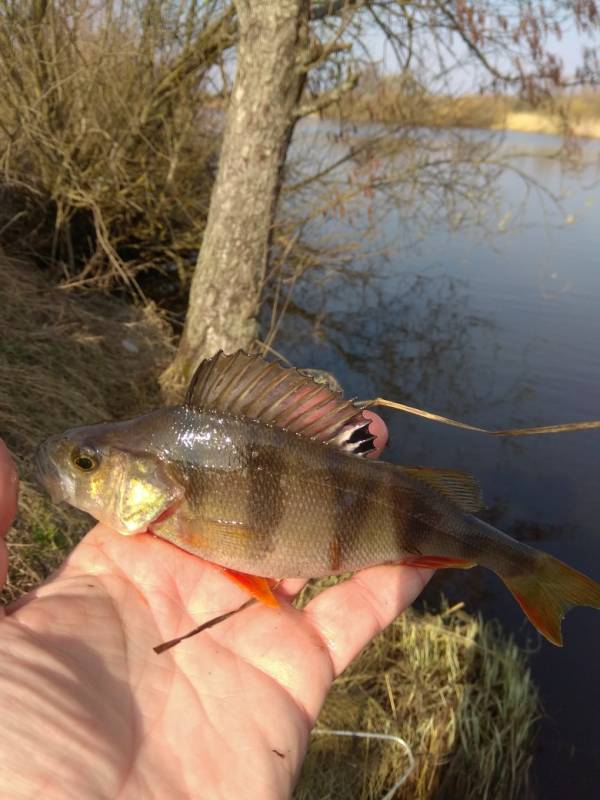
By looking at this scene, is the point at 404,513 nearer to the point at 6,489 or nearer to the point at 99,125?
the point at 6,489

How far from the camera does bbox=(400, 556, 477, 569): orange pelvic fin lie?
2.66 m

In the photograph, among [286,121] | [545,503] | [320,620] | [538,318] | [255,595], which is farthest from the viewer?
[538,318]

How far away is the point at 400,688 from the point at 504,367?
244 inches

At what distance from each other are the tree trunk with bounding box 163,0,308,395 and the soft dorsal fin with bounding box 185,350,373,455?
366cm

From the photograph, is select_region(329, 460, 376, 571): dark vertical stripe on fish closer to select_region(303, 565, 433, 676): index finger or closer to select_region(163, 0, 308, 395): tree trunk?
select_region(303, 565, 433, 676): index finger

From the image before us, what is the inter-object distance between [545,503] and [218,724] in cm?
521

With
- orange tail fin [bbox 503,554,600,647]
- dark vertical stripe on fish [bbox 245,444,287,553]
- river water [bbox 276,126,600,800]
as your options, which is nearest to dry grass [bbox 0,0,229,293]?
river water [bbox 276,126,600,800]

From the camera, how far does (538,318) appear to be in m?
10.4

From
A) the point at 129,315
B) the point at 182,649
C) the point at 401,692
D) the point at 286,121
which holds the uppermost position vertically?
the point at 286,121

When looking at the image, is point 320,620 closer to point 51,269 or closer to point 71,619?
point 71,619

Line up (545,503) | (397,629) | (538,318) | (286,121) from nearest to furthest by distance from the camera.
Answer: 1. (397,629)
2. (286,121)
3. (545,503)
4. (538,318)

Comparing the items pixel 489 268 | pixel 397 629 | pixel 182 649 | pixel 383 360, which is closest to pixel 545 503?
pixel 397 629

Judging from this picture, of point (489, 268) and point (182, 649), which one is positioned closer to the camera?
point (182, 649)

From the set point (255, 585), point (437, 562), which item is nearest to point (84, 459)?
point (255, 585)
